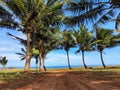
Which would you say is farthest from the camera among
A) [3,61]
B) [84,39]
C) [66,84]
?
[3,61]

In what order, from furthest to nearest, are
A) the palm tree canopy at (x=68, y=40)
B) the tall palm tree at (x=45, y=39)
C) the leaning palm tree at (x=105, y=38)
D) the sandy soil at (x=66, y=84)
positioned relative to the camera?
the leaning palm tree at (x=105, y=38), the palm tree canopy at (x=68, y=40), the tall palm tree at (x=45, y=39), the sandy soil at (x=66, y=84)

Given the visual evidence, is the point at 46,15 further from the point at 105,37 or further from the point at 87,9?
the point at 105,37

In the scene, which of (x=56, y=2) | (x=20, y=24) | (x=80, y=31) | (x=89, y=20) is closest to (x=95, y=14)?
(x=89, y=20)

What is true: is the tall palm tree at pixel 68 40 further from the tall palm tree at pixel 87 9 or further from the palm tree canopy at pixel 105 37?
the tall palm tree at pixel 87 9

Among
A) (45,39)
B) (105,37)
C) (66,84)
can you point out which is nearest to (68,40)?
(105,37)

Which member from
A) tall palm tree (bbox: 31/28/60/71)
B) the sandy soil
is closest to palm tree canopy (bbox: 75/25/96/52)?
tall palm tree (bbox: 31/28/60/71)

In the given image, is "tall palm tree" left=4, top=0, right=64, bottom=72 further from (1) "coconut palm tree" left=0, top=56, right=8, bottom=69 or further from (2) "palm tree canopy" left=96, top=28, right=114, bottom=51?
(1) "coconut palm tree" left=0, top=56, right=8, bottom=69

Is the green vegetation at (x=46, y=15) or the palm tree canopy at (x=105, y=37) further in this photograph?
the palm tree canopy at (x=105, y=37)

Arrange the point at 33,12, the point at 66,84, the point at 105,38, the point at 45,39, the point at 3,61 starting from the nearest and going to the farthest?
the point at 66,84
the point at 33,12
the point at 45,39
the point at 105,38
the point at 3,61

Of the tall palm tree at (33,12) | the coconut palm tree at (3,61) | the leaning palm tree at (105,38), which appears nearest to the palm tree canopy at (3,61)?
the coconut palm tree at (3,61)

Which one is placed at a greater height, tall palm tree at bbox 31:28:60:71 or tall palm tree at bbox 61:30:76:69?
tall palm tree at bbox 61:30:76:69

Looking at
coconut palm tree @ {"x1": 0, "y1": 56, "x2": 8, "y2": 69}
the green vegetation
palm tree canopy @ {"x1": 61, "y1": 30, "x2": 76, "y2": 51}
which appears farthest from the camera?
coconut palm tree @ {"x1": 0, "y1": 56, "x2": 8, "y2": 69}

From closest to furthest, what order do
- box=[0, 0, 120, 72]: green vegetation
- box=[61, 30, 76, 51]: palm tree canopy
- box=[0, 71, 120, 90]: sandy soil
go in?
box=[0, 71, 120, 90]: sandy soil
box=[0, 0, 120, 72]: green vegetation
box=[61, 30, 76, 51]: palm tree canopy

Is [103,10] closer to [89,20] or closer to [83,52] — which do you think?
[89,20]
